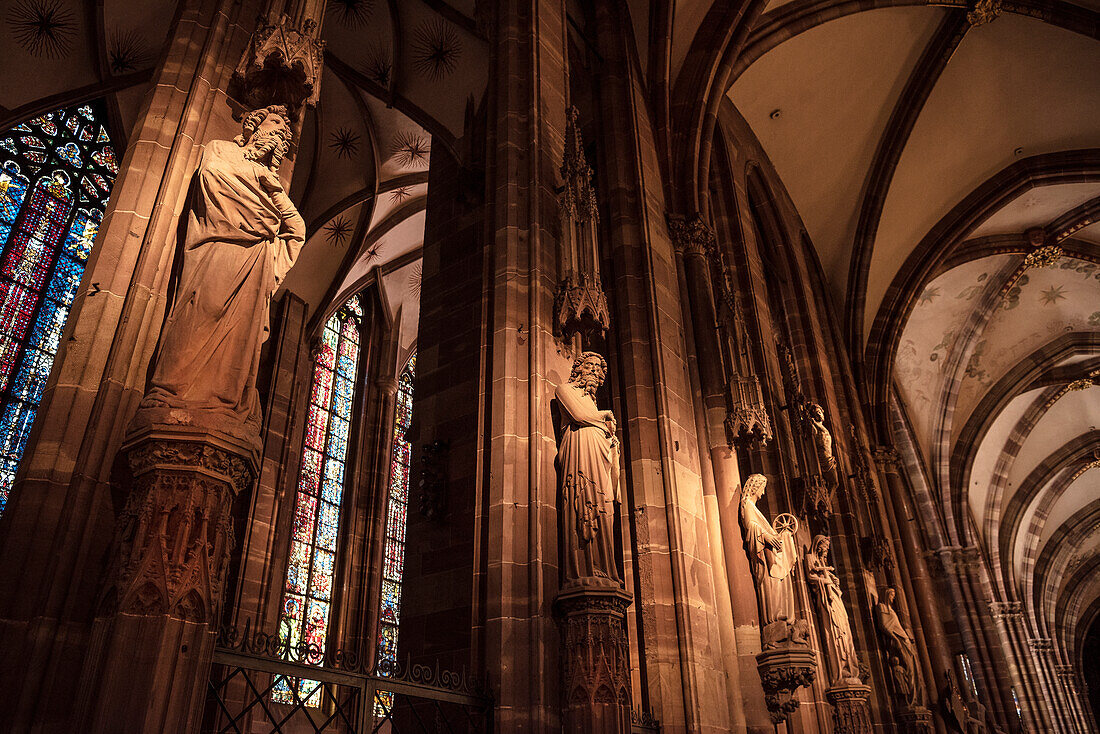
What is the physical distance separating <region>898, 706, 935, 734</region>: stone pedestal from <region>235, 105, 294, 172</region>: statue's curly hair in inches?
401

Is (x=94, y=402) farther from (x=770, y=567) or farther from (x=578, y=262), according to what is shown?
(x=770, y=567)

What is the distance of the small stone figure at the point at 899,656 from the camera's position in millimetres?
10797

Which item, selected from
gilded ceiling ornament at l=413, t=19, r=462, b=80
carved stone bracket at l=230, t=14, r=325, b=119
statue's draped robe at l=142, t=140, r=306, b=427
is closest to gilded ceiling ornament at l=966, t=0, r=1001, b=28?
gilded ceiling ornament at l=413, t=19, r=462, b=80

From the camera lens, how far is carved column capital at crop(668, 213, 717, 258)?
378 inches

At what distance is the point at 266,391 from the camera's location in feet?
44.0

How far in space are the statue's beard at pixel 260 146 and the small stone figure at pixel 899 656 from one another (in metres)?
10.1

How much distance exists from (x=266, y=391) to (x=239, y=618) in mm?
3852

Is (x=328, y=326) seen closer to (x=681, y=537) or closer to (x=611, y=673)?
(x=681, y=537)

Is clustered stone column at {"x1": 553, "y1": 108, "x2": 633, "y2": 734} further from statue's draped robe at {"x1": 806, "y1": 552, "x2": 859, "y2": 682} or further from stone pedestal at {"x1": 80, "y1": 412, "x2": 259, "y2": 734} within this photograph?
statue's draped robe at {"x1": 806, "y1": 552, "x2": 859, "y2": 682}

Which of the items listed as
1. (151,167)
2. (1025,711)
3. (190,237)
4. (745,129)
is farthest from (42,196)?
(1025,711)

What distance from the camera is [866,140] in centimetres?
1565

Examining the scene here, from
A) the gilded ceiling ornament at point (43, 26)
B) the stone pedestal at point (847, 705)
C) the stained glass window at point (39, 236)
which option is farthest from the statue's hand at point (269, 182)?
the gilded ceiling ornament at point (43, 26)

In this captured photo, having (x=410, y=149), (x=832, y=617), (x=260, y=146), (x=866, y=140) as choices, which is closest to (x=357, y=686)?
(x=260, y=146)

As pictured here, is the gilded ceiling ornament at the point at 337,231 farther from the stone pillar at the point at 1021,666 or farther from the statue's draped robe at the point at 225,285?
the stone pillar at the point at 1021,666
